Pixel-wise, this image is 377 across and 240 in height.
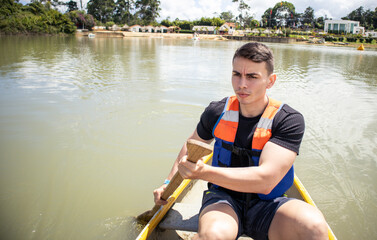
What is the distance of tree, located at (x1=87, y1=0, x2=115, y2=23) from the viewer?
78.6 metres

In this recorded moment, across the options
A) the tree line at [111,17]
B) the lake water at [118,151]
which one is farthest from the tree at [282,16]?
the lake water at [118,151]

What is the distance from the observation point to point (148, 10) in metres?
86.1

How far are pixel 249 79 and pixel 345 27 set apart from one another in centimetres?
9629

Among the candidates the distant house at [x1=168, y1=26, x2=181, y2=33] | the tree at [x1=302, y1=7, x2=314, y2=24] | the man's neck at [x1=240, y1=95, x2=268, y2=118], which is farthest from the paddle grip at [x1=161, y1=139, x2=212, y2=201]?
the tree at [x1=302, y1=7, x2=314, y2=24]

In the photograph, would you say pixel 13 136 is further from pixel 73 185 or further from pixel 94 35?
pixel 94 35

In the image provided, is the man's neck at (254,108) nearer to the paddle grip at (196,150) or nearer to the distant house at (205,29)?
the paddle grip at (196,150)

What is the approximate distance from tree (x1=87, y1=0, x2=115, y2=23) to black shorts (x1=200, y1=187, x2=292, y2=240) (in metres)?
87.7

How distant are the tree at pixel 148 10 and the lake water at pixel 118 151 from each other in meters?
83.7

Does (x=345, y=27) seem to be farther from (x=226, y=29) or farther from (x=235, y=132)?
(x=235, y=132)

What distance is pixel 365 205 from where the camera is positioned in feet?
11.3

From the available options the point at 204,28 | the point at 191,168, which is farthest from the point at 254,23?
the point at 191,168

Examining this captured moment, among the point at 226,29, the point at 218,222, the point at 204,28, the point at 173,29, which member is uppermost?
the point at 204,28

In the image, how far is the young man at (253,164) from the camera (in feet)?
4.93

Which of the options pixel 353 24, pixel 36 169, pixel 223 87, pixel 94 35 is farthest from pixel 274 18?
pixel 36 169
